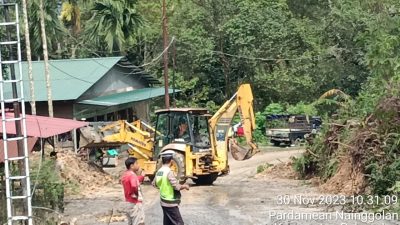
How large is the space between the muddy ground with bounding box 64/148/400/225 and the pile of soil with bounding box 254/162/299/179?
1.00ft

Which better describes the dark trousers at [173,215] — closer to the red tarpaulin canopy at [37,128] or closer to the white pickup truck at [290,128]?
the red tarpaulin canopy at [37,128]

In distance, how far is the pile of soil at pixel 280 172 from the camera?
25344 mm

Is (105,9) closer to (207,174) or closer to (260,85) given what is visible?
(260,85)

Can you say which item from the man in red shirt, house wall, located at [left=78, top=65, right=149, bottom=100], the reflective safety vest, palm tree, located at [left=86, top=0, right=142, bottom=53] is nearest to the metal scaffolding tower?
the man in red shirt

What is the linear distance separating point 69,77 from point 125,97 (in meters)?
3.38

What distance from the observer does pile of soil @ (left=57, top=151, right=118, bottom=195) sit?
23.8m

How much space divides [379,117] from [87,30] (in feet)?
107

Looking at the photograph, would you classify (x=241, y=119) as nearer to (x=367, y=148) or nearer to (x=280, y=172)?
(x=280, y=172)

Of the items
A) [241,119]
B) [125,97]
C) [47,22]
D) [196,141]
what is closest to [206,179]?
[196,141]

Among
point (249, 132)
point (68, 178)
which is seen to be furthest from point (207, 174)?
point (68, 178)

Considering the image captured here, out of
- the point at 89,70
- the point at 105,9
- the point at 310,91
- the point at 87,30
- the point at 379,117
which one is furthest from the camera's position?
the point at 310,91

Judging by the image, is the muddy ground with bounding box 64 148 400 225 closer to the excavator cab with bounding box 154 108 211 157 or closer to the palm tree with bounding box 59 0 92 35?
the excavator cab with bounding box 154 108 211 157

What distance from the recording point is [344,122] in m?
21.4

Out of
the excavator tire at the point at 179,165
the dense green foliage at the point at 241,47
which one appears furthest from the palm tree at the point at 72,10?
the excavator tire at the point at 179,165
